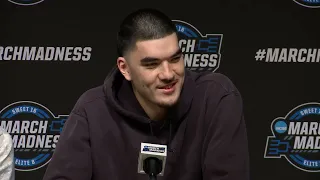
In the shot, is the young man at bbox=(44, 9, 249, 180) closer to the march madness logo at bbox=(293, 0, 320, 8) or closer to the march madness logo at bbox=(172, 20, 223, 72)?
the march madness logo at bbox=(172, 20, 223, 72)

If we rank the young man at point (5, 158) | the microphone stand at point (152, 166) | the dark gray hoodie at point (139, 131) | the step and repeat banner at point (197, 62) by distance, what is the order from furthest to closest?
1. the step and repeat banner at point (197, 62)
2. the young man at point (5, 158)
3. the dark gray hoodie at point (139, 131)
4. the microphone stand at point (152, 166)

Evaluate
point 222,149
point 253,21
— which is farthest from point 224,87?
point 253,21

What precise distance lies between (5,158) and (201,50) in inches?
49.9

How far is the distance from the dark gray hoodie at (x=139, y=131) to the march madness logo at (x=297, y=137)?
3.69ft

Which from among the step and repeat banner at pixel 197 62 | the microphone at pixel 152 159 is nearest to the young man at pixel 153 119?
the microphone at pixel 152 159

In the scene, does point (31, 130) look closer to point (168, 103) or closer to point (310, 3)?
point (168, 103)

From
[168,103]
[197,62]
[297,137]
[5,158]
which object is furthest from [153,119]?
[297,137]

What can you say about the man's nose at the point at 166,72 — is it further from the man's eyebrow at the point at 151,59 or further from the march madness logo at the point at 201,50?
the march madness logo at the point at 201,50

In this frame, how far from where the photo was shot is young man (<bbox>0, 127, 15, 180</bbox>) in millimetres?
1902

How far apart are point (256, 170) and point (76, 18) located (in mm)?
1206

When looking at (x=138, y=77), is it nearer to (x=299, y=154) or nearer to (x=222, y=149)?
(x=222, y=149)

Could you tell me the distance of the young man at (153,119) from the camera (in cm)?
173

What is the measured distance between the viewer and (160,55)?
5.57 ft

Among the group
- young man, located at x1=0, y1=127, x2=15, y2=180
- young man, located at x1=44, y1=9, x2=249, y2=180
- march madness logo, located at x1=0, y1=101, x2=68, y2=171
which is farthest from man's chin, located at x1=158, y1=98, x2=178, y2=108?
march madness logo, located at x1=0, y1=101, x2=68, y2=171
